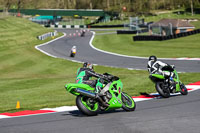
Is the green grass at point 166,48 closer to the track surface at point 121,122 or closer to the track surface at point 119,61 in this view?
the track surface at point 119,61

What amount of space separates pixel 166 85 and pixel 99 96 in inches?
161

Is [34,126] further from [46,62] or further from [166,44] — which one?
[166,44]

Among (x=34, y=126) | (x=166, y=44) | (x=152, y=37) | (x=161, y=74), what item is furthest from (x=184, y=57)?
(x=34, y=126)

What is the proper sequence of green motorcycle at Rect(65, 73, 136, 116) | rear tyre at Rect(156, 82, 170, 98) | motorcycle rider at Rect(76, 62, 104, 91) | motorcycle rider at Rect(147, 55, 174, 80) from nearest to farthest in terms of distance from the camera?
green motorcycle at Rect(65, 73, 136, 116), motorcycle rider at Rect(76, 62, 104, 91), rear tyre at Rect(156, 82, 170, 98), motorcycle rider at Rect(147, 55, 174, 80)

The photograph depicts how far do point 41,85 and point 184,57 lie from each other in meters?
16.7

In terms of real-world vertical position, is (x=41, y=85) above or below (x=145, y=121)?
below

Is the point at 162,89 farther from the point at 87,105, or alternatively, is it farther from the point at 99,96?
the point at 87,105

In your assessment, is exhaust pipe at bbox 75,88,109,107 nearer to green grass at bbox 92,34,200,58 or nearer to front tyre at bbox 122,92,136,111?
front tyre at bbox 122,92,136,111

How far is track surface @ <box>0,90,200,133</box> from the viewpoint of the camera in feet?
27.0

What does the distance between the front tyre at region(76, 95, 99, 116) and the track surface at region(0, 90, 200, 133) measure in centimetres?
18

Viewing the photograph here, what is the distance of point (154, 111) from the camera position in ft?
34.3

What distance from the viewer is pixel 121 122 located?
353 inches

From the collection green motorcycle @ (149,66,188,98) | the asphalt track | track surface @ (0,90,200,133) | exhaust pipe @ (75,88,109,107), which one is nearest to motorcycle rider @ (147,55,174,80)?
green motorcycle @ (149,66,188,98)

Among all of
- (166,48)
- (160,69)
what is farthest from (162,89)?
(166,48)
